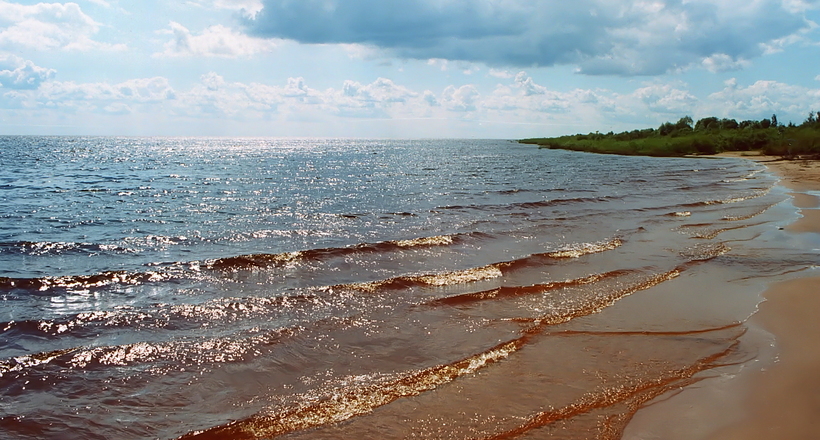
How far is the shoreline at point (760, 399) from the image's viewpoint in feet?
19.8

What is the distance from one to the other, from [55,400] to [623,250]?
15926 mm

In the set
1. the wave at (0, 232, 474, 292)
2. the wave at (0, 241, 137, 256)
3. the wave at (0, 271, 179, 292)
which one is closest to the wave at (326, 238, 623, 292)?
the wave at (0, 232, 474, 292)

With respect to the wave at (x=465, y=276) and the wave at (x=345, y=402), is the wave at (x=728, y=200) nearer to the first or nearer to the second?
the wave at (x=465, y=276)

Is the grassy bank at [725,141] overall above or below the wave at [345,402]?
above

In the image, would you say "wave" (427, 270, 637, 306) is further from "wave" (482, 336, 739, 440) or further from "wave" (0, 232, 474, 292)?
"wave" (0, 232, 474, 292)

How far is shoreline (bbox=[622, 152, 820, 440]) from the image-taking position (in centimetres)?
602

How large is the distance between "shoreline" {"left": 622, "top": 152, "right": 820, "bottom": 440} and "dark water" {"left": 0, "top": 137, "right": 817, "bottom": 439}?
34 cm

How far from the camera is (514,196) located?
110 ft

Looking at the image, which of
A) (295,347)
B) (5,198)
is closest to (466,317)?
(295,347)

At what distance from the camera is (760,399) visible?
266 inches

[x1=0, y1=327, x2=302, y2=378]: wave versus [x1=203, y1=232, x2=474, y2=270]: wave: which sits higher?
[x1=203, y1=232, x2=474, y2=270]: wave

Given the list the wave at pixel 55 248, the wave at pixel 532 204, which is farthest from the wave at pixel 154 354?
the wave at pixel 532 204

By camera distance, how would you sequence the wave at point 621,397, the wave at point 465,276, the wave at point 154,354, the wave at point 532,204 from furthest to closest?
the wave at point 532,204 < the wave at point 465,276 < the wave at point 154,354 < the wave at point 621,397

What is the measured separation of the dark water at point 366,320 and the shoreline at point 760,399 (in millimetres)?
338
